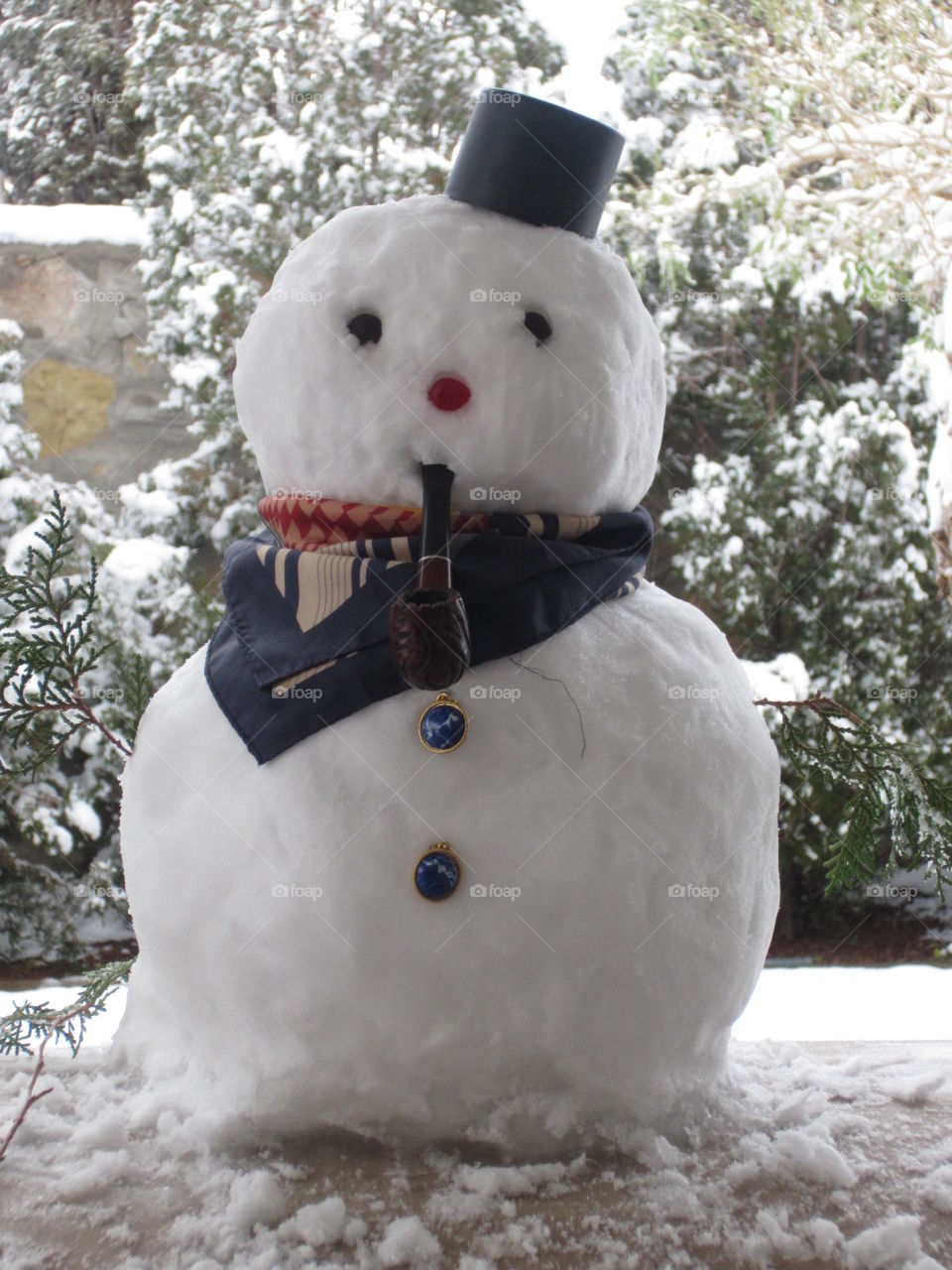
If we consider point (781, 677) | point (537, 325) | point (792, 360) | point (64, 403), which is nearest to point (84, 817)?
point (64, 403)

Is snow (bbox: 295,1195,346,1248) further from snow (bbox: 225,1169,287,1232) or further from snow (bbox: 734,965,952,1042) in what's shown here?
snow (bbox: 734,965,952,1042)

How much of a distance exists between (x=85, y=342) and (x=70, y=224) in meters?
0.24

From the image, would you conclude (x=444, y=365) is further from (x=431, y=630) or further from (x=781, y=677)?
(x=781, y=677)

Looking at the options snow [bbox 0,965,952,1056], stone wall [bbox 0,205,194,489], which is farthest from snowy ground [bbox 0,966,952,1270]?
stone wall [bbox 0,205,194,489]

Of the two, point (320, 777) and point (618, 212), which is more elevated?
A: point (618, 212)

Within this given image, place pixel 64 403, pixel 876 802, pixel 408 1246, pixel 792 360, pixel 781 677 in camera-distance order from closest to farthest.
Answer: pixel 408 1246, pixel 876 802, pixel 781 677, pixel 64 403, pixel 792 360

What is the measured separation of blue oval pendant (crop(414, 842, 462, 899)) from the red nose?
305mm

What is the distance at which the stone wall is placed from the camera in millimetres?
2439

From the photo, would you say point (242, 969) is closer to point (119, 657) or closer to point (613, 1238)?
point (613, 1238)

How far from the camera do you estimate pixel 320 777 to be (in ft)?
2.58

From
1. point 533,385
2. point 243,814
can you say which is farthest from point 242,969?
point 533,385

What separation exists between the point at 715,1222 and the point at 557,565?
0.45 meters

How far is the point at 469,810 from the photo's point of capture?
77 cm

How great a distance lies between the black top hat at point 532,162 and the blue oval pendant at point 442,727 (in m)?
0.38
